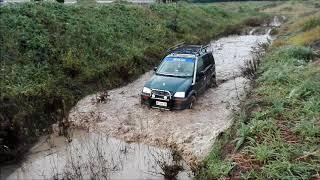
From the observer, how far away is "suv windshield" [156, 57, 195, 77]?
1292 cm

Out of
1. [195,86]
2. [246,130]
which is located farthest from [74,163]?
[195,86]

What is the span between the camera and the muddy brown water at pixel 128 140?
8930mm

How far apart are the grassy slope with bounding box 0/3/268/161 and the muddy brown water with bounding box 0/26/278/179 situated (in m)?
0.82

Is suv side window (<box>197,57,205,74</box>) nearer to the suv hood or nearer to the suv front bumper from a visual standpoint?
the suv hood

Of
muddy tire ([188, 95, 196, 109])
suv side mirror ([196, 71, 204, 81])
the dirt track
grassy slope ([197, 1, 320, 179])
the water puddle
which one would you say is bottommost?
the water puddle

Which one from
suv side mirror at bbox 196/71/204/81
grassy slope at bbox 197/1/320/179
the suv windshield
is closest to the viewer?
grassy slope at bbox 197/1/320/179

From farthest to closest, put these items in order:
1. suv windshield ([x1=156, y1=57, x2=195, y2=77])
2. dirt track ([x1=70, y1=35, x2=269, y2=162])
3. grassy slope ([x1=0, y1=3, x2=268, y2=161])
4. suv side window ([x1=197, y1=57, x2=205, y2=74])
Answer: suv side window ([x1=197, y1=57, x2=205, y2=74]), suv windshield ([x1=156, y1=57, x2=195, y2=77]), grassy slope ([x1=0, y1=3, x2=268, y2=161]), dirt track ([x1=70, y1=35, x2=269, y2=162])

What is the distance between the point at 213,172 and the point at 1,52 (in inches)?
378

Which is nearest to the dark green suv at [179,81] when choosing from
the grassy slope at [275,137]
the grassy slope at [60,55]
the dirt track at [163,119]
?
the dirt track at [163,119]

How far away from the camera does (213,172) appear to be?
7.46 metres

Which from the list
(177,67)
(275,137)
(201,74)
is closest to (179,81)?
(177,67)

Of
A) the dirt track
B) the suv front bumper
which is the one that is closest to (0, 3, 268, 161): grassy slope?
the dirt track

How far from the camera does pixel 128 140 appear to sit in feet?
35.1

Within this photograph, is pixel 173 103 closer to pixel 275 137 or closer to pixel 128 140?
pixel 128 140
